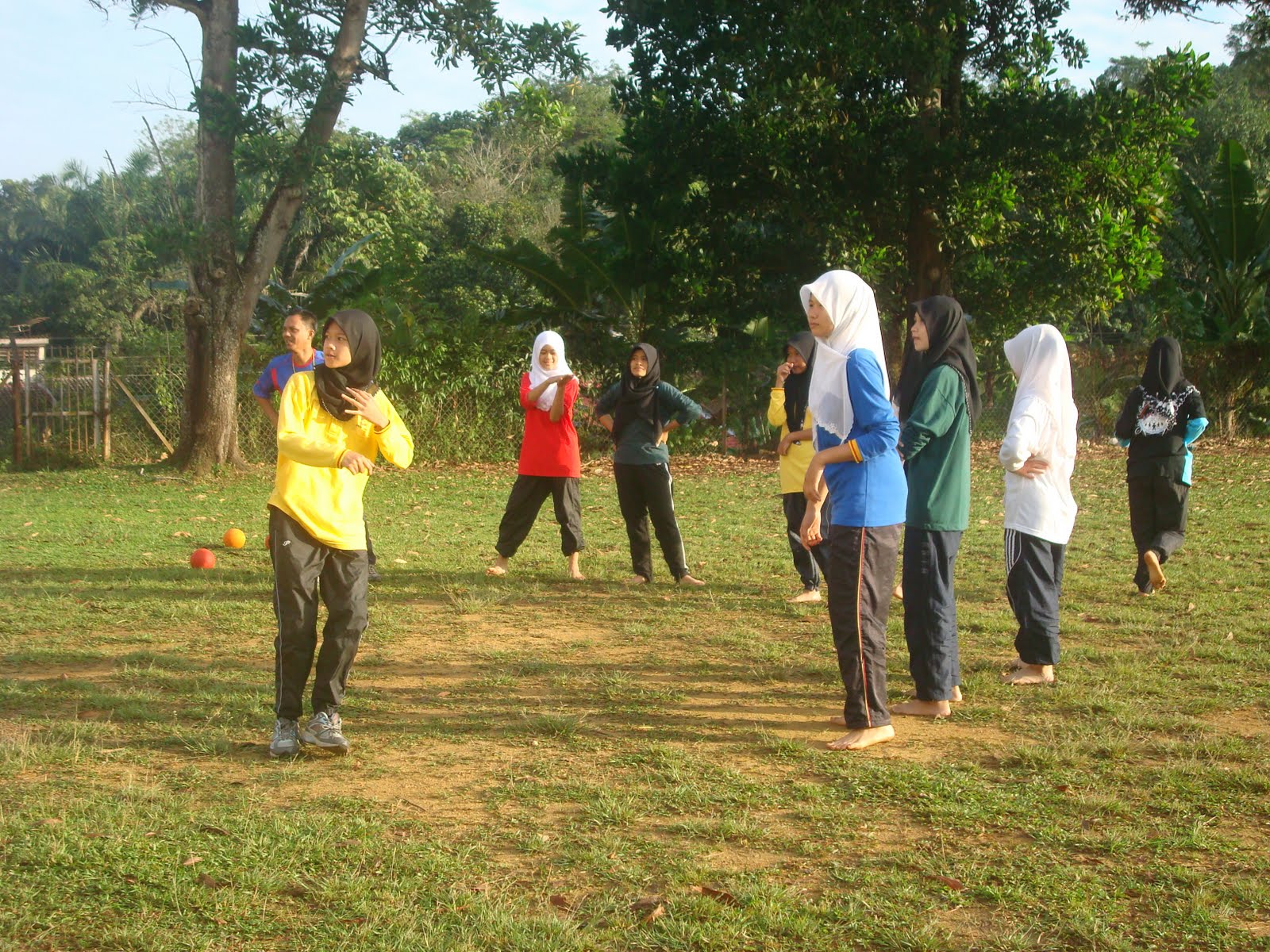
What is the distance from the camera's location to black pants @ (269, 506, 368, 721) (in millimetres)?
5066

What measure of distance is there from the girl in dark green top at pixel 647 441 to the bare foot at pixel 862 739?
3.90 m

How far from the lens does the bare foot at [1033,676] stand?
629cm

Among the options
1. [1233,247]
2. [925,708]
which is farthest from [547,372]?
[1233,247]

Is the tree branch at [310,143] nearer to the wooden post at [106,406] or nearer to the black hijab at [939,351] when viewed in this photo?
the wooden post at [106,406]

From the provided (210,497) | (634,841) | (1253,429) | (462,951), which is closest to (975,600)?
(634,841)

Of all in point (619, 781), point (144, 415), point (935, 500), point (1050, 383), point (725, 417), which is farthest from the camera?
point (725, 417)

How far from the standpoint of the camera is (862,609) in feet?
17.1

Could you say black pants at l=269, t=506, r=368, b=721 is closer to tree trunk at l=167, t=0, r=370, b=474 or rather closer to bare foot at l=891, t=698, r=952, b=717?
bare foot at l=891, t=698, r=952, b=717

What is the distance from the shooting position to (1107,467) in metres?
18.3

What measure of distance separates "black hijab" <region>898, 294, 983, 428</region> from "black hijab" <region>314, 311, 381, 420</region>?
246cm

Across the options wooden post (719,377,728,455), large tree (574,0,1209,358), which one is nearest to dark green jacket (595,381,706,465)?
large tree (574,0,1209,358)

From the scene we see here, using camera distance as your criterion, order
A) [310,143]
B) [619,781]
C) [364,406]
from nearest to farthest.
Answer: [619,781]
[364,406]
[310,143]

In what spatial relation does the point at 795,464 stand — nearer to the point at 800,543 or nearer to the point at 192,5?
the point at 800,543

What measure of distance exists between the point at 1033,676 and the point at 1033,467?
111 centimetres
